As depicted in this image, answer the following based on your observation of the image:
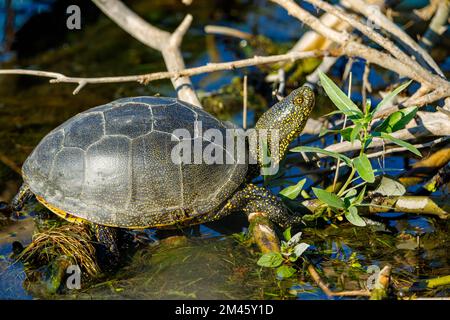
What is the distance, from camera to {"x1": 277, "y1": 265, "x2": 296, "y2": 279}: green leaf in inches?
156

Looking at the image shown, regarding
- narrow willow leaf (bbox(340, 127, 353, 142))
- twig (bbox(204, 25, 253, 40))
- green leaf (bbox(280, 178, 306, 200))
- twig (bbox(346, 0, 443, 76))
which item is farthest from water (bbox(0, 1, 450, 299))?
twig (bbox(204, 25, 253, 40))

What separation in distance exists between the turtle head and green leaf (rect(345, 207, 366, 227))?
2.63 ft

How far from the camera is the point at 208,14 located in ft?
29.8

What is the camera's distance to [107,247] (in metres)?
4.24

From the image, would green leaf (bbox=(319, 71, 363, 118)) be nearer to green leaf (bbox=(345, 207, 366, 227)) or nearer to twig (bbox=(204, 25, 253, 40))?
green leaf (bbox=(345, 207, 366, 227))

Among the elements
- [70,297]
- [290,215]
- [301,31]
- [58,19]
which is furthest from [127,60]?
[70,297]

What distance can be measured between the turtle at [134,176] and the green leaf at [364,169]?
26.3 inches

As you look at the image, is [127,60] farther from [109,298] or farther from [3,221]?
[109,298]

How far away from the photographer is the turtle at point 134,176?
421 cm

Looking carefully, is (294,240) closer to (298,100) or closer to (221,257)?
(221,257)

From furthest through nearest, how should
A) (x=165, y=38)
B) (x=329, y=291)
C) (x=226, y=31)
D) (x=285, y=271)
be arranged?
(x=226, y=31) < (x=165, y=38) < (x=285, y=271) < (x=329, y=291)

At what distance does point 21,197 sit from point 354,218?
A: 8.44 ft

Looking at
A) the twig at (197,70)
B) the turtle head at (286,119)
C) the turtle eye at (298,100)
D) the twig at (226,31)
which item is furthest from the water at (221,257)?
the twig at (226,31)

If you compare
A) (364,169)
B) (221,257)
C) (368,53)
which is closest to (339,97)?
(364,169)
